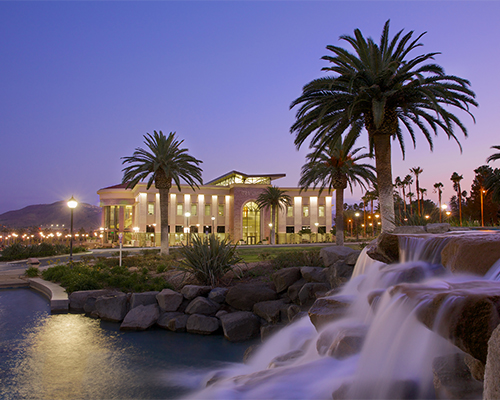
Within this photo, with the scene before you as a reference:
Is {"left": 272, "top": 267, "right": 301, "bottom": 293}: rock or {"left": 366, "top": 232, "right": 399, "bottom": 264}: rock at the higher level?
{"left": 366, "top": 232, "right": 399, "bottom": 264}: rock

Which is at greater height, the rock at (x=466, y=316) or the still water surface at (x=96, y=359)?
the rock at (x=466, y=316)

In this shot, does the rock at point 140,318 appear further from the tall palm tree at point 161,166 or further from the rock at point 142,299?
the tall palm tree at point 161,166

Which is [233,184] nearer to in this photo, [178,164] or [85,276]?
[178,164]

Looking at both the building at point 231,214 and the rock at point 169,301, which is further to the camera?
the building at point 231,214

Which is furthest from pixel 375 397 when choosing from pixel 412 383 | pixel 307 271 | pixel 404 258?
pixel 307 271

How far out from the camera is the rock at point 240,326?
9.44 m

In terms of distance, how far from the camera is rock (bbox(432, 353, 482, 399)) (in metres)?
3.40

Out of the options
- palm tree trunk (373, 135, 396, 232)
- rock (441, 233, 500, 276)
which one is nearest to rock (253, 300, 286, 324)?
rock (441, 233, 500, 276)

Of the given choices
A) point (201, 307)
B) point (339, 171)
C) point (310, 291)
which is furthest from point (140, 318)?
point (339, 171)

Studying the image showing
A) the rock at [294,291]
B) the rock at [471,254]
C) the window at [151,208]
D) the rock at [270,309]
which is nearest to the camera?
the rock at [471,254]

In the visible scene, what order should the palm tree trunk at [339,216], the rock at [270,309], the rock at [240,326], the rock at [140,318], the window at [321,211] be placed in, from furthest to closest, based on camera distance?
the window at [321,211] < the palm tree trunk at [339,216] < the rock at [140,318] < the rock at [270,309] < the rock at [240,326]

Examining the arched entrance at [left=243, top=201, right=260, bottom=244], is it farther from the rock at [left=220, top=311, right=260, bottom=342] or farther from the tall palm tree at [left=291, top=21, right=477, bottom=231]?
the rock at [left=220, top=311, right=260, bottom=342]

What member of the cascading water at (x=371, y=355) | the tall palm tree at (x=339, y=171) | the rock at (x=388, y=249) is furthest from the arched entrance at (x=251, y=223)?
the cascading water at (x=371, y=355)

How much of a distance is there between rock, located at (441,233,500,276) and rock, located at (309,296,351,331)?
5.98 ft
